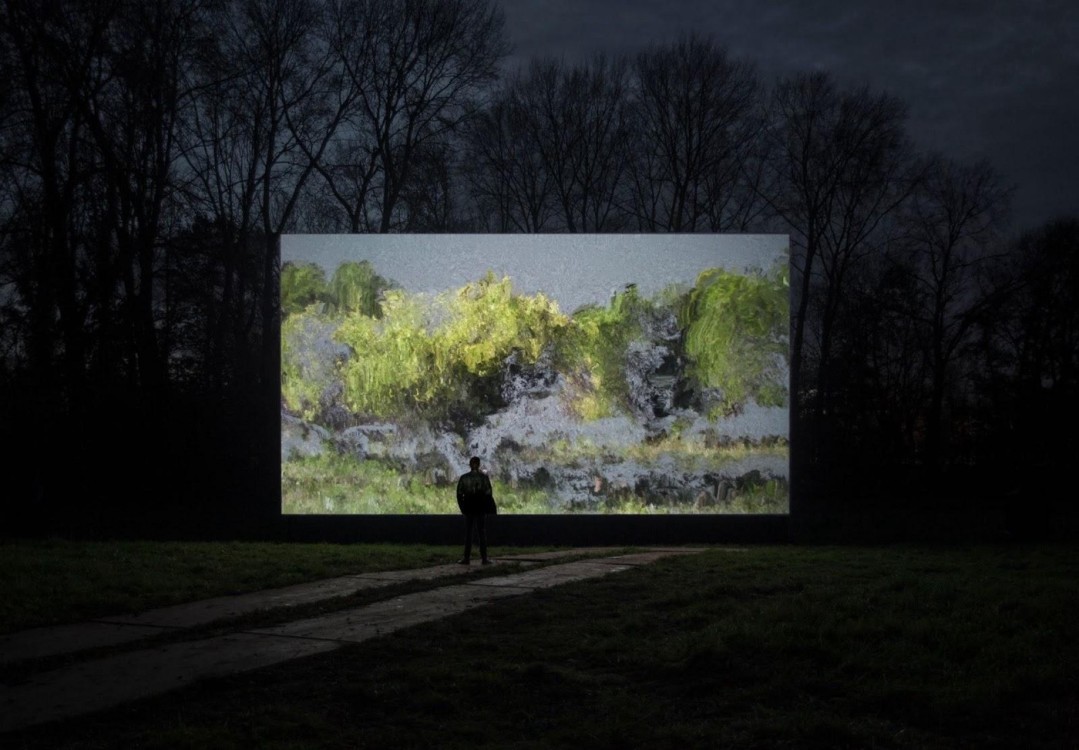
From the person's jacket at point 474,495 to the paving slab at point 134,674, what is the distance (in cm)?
564

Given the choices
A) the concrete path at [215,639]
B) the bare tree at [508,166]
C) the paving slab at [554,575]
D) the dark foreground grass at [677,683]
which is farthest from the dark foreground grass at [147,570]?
the bare tree at [508,166]

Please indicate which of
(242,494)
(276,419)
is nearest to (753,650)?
(276,419)

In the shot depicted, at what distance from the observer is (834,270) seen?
35.5 meters

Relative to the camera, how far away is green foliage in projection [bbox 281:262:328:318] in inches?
750

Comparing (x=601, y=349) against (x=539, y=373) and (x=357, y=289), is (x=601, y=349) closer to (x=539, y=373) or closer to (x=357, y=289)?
(x=539, y=373)

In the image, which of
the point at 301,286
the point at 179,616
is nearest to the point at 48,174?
the point at 301,286

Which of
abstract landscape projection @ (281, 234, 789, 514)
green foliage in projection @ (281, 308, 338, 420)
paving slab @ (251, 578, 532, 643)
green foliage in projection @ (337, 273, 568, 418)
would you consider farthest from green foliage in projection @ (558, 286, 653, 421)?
paving slab @ (251, 578, 532, 643)

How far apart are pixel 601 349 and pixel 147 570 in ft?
28.8

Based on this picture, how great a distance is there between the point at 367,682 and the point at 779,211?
2860cm

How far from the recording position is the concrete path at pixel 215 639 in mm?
6988

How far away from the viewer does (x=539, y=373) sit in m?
18.9

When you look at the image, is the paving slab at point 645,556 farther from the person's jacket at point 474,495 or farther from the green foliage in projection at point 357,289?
the green foliage in projection at point 357,289

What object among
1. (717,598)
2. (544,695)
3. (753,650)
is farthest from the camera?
(717,598)

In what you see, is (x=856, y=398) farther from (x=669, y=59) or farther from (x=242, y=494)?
(x=242, y=494)
